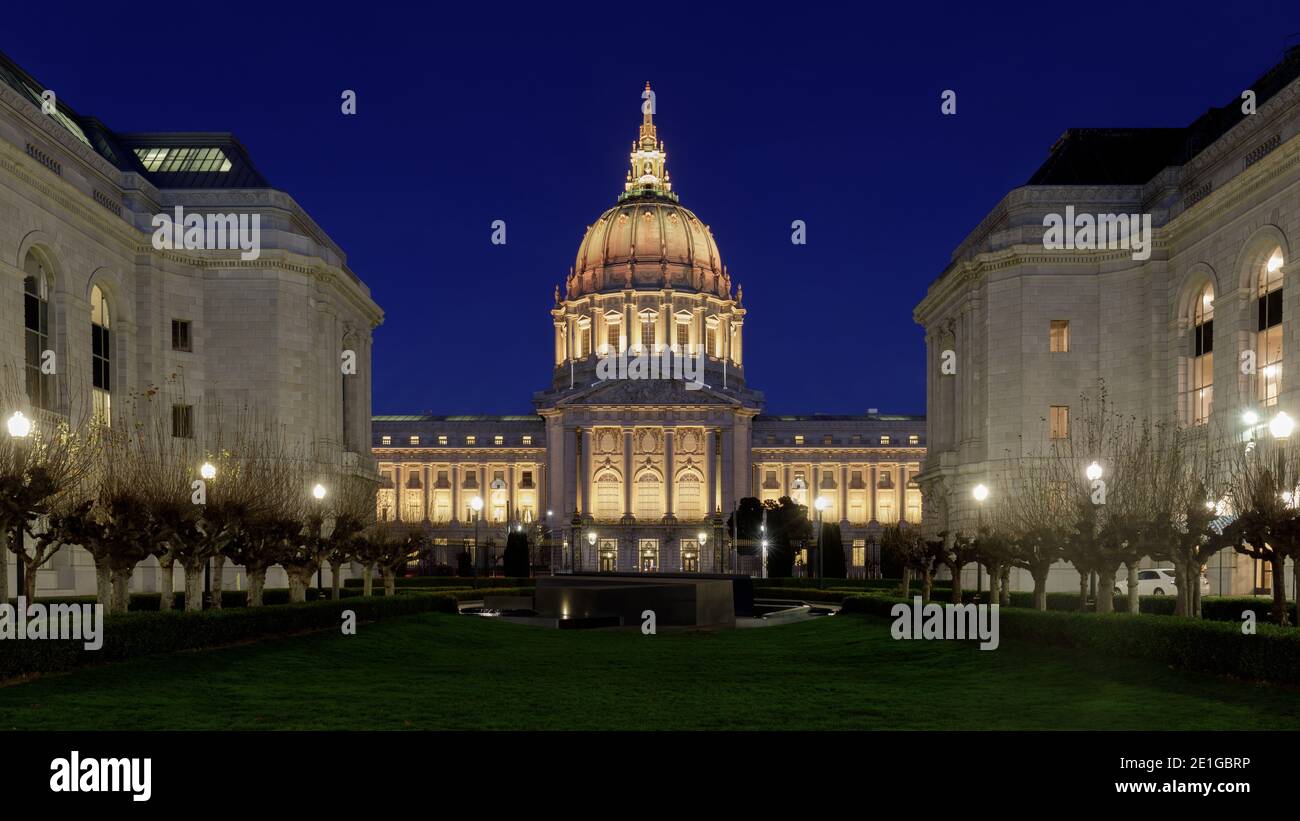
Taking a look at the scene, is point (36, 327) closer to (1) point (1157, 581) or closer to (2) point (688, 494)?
(1) point (1157, 581)

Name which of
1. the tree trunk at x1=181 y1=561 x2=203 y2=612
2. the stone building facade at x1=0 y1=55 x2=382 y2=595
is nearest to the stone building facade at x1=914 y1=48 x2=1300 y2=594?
the stone building facade at x1=0 y1=55 x2=382 y2=595

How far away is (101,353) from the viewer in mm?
53375

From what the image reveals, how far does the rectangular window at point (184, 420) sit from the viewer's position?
56.2m

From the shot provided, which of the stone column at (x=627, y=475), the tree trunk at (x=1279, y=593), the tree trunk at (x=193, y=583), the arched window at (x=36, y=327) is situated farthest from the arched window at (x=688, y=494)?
the tree trunk at (x=1279, y=593)

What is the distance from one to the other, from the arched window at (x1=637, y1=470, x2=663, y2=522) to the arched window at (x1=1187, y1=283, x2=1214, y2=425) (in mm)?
81257

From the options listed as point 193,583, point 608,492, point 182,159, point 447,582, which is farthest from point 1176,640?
point 608,492

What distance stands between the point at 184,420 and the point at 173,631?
35399 mm

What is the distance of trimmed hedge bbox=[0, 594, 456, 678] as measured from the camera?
64.6 feet

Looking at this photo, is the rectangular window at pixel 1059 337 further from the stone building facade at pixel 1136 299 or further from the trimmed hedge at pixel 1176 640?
the trimmed hedge at pixel 1176 640

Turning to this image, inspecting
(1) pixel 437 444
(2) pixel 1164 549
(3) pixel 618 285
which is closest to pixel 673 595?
(2) pixel 1164 549

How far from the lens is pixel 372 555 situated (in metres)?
43.1

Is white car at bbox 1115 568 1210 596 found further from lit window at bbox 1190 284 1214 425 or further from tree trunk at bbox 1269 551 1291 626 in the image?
tree trunk at bbox 1269 551 1291 626

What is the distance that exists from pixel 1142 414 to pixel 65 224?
153 ft

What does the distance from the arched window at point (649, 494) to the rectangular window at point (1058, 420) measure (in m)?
74.7
